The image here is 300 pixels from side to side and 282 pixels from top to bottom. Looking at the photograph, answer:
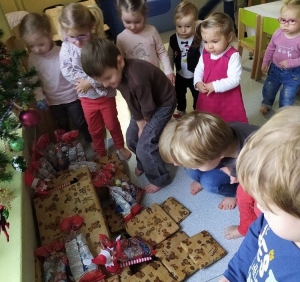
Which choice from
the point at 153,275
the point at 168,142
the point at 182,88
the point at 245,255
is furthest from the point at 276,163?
the point at 182,88

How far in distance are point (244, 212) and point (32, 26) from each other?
137cm

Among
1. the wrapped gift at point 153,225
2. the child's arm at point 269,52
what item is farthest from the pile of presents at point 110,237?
the child's arm at point 269,52

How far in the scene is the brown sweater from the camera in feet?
4.68

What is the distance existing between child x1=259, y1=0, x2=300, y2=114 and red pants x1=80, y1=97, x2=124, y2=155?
3.41 ft

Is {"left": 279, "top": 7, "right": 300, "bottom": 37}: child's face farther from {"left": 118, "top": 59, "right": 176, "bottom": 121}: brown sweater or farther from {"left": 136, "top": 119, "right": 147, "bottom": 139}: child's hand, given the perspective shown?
{"left": 136, "top": 119, "right": 147, "bottom": 139}: child's hand

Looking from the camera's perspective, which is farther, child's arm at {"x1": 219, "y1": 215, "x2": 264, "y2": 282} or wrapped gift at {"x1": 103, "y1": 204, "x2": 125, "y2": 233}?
wrapped gift at {"x1": 103, "y1": 204, "x2": 125, "y2": 233}

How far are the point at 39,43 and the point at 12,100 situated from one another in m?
0.55

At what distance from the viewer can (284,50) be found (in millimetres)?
1915

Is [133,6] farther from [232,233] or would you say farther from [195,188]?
[232,233]

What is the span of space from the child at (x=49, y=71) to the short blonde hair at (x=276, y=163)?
1.44 m

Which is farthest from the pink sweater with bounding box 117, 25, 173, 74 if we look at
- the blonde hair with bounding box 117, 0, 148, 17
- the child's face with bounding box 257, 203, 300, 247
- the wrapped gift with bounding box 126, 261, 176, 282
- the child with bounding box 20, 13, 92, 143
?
the child's face with bounding box 257, 203, 300, 247

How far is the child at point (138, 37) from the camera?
1.72 metres

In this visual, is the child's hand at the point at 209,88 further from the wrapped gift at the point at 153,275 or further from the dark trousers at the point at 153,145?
the wrapped gift at the point at 153,275

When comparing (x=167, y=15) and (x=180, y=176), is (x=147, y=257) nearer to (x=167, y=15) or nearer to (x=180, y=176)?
(x=180, y=176)
